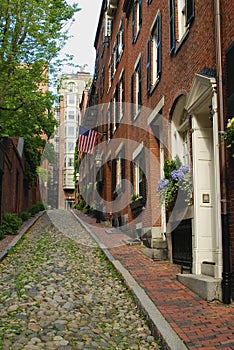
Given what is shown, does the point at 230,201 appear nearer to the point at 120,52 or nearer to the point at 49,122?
the point at 49,122

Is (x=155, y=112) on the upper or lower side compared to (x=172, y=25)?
lower

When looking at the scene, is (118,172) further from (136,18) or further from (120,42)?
(136,18)

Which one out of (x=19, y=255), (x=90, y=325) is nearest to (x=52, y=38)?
(x=19, y=255)

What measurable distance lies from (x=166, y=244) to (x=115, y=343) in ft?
17.2

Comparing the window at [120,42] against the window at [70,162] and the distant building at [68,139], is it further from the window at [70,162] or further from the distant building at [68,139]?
the window at [70,162]

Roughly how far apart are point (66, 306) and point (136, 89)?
10112mm

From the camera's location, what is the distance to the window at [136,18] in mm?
14944

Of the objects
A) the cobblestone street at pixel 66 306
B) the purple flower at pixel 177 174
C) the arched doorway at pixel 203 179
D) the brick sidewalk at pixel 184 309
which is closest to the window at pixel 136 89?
the cobblestone street at pixel 66 306

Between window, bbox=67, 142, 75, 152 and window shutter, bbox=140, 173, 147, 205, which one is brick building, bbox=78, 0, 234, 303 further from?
window, bbox=67, 142, 75, 152

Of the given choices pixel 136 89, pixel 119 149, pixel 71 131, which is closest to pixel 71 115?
pixel 71 131

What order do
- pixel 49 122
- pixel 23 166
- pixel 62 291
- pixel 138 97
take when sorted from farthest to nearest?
pixel 23 166
pixel 49 122
pixel 138 97
pixel 62 291

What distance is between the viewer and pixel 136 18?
52.2 ft

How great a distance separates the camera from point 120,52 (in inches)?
→ 761

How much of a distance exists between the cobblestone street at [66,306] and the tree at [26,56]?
241 inches
